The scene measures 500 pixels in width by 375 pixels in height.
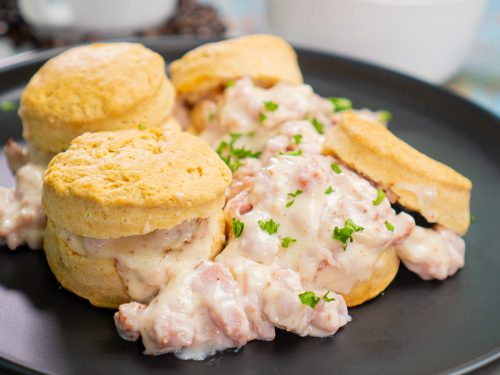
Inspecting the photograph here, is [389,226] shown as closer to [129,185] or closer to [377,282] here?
[377,282]

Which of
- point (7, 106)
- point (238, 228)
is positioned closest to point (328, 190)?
point (238, 228)

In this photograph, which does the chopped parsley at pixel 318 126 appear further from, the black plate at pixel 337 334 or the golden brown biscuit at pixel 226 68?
the black plate at pixel 337 334

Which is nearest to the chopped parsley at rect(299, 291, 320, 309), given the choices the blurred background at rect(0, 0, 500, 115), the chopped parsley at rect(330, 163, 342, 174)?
the chopped parsley at rect(330, 163, 342, 174)

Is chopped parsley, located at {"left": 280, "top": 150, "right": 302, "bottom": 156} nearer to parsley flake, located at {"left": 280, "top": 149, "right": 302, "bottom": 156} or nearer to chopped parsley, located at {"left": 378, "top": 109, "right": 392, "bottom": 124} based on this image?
parsley flake, located at {"left": 280, "top": 149, "right": 302, "bottom": 156}

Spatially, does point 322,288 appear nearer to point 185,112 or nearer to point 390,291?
point 390,291

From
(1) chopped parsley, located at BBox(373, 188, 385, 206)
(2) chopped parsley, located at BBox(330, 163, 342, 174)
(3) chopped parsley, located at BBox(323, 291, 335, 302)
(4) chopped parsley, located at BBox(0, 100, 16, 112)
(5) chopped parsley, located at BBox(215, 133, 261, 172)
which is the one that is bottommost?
(4) chopped parsley, located at BBox(0, 100, 16, 112)

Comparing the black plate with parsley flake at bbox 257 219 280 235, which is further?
parsley flake at bbox 257 219 280 235

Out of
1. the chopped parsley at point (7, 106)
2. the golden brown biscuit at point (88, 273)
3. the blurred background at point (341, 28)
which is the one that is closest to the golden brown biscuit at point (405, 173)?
the golden brown biscuit at point (88, 273)
